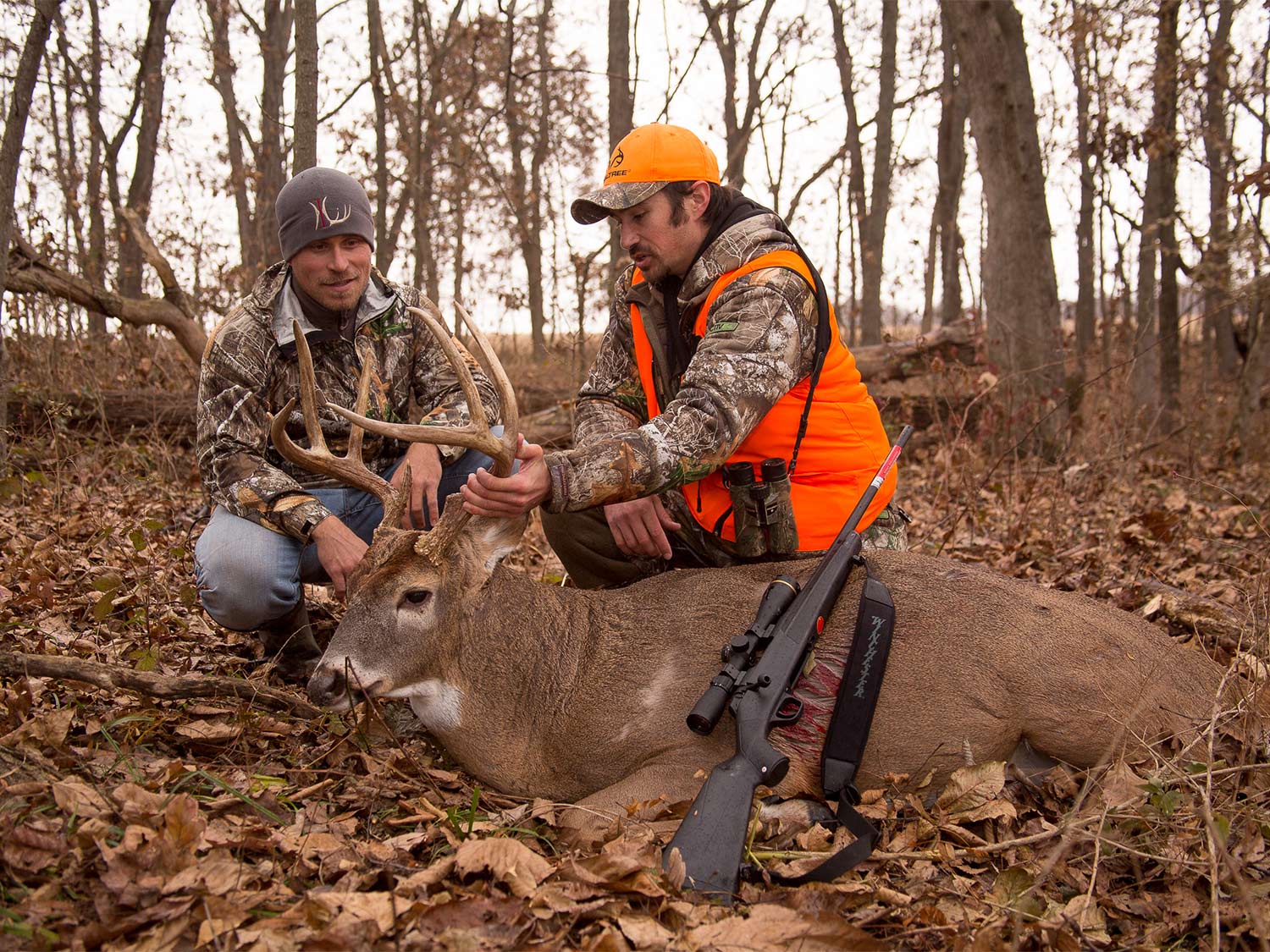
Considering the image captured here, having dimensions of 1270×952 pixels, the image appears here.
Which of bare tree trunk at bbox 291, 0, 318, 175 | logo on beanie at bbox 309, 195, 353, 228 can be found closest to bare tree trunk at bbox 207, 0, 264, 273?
bare tree trunk at bbox 291, 0, 318, 175

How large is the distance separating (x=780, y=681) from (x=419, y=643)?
135 centimetres

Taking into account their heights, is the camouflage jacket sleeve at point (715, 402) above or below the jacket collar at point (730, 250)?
below

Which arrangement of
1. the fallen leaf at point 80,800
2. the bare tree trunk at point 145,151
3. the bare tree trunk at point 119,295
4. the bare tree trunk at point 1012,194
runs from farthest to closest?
the bare tree trunk at point 145,151 → the bare tree trunk at point 1012,194 → the bare tree trunk at point 119,295 → the fallen leaf at point 80,800

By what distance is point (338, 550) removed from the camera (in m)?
4.18

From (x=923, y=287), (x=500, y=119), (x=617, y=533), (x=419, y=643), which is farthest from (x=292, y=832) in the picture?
(x=923, y=287)

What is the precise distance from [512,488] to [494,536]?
16.8 inches

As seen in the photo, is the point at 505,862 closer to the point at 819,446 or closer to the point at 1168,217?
the point at 819,446

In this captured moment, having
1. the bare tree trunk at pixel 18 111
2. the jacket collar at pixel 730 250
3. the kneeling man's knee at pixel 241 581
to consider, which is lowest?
the kneeling man's knee at pixel 241 581

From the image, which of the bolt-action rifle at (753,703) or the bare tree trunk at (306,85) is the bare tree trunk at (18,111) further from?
the bolt-action rifle at (753,703)

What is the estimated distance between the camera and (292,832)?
9.67 ft

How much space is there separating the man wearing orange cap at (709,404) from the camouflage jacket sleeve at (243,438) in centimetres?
111

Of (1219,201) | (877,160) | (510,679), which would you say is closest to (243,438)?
(510,679)

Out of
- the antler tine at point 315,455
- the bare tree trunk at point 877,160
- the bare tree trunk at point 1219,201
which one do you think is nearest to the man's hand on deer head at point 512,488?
the antler tine at point 315,455

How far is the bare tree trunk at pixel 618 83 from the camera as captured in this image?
37.1ft
